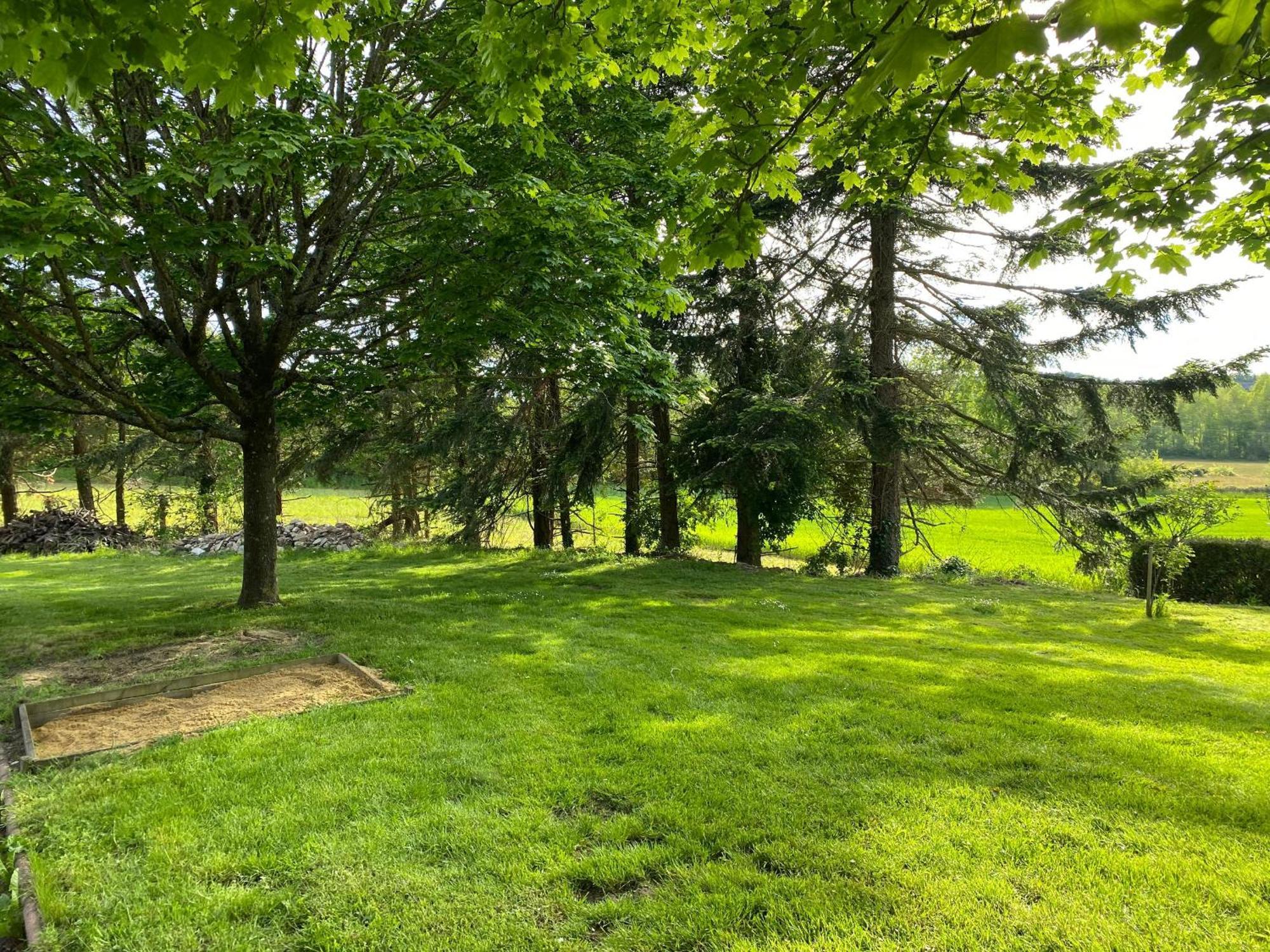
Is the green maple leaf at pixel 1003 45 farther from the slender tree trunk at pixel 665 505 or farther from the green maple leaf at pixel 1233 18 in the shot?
the slender tree trunk at pixel 665 505

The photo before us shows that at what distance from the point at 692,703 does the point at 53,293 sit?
32.3 feet

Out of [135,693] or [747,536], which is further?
[747,536]

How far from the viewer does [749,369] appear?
12.8 m

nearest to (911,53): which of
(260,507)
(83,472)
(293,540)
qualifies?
(260,507)

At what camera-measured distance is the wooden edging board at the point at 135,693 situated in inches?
141

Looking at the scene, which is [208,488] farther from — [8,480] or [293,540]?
[8,480]

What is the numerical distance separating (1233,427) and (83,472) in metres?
68.0

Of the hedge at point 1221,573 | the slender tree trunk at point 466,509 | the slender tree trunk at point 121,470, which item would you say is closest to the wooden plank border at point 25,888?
the slender tree trunk at point 466,509

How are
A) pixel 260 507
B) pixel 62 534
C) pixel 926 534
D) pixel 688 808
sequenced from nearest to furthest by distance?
1. pixel 688 808
2. pixel 260 507
3. pixel 62 534
4. pixel 926 534

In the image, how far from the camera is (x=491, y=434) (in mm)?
12445

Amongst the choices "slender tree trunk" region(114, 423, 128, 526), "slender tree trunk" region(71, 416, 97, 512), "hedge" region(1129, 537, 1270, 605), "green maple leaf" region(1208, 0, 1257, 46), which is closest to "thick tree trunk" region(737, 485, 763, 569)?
"hedge" region(1129, 537, 1270, 605)

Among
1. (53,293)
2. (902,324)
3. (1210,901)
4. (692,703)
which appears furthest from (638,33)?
(902,324)

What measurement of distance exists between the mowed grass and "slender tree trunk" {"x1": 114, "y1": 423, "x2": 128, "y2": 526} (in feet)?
38.7

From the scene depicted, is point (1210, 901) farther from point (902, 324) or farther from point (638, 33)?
point (902, 324)
